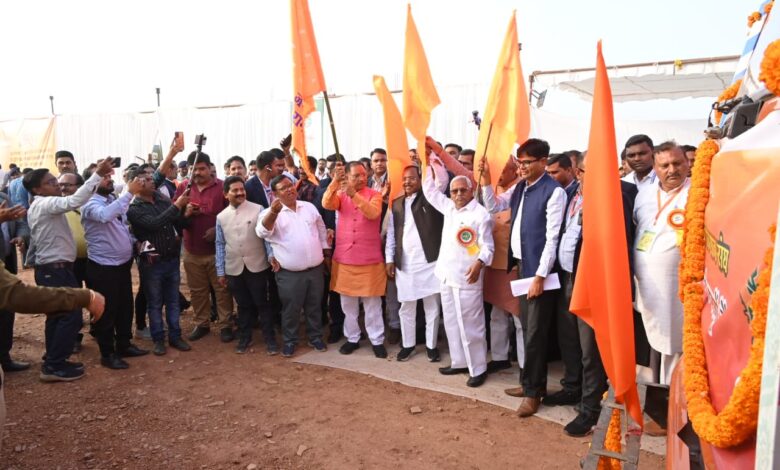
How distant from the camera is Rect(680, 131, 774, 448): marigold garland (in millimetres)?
1088

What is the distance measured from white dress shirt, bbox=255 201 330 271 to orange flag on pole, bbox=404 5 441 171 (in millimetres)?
1463

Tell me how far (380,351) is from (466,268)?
147 centimetres

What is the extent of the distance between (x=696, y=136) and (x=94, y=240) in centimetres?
947

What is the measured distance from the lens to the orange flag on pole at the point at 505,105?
5.04 meters

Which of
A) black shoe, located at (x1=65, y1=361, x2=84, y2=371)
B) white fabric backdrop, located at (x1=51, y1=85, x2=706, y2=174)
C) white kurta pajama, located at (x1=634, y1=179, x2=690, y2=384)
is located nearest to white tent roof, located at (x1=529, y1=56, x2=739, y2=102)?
white fabric backdrop, located at (x1=51, y1=85, x2=706, y2=174)

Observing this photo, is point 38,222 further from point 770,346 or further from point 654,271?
point 770,346

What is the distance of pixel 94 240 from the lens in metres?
5.06

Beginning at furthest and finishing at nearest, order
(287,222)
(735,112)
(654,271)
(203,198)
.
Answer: (203,198) → (287,222) → (654,271) → (735,112)

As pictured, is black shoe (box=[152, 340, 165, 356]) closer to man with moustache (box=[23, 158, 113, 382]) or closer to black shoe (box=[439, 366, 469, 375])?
man with moustache (box=[23, 158, 113, 382])

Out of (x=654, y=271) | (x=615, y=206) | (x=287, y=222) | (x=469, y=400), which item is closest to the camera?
(x=615, y=206)

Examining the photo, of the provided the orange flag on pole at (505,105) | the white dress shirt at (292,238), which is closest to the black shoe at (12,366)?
the white dress shirt at (292,238)

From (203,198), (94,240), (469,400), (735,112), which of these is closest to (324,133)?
(203,198)

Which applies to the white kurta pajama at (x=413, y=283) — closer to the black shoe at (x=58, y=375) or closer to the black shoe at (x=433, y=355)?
the black shoe at (x=433, y=355)

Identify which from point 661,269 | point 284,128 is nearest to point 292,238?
point 661,269
